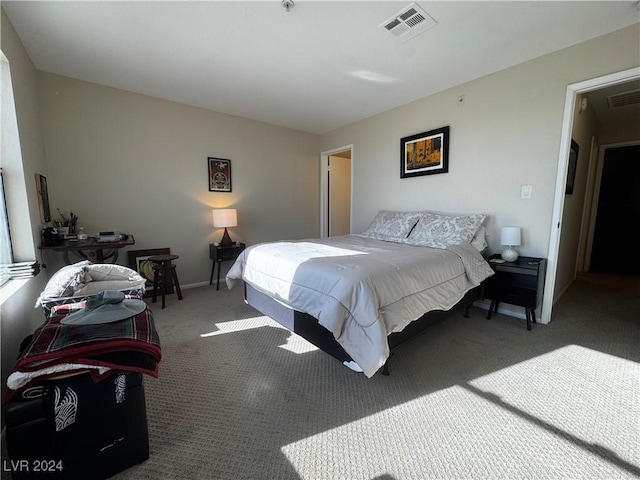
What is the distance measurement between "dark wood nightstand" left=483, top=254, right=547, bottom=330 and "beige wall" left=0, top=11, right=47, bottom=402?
3.62 m

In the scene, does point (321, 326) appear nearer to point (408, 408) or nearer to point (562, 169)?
point (408, 408)

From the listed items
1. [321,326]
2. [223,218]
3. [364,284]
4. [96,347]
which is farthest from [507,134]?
[96,347]

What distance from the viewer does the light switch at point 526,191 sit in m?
2.67

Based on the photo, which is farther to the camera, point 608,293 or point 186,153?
point 186,153

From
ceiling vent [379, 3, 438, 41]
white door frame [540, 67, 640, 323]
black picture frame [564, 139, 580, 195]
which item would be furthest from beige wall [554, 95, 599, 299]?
ceiling vent [379, 3, 438, 41]

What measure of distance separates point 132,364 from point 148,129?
3.34 m

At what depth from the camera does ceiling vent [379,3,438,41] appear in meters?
1.94

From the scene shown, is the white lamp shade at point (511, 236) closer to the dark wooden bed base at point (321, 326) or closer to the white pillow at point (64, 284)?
the dark wooden bed base at point (321, 326)

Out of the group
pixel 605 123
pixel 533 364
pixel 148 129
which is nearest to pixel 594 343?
pixel 533 364

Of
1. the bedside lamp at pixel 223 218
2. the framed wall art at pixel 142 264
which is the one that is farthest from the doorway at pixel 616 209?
the framed wall art at pixel 142 264

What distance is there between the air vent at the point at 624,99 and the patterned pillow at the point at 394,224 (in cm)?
260

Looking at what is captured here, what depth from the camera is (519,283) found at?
2.50 metres

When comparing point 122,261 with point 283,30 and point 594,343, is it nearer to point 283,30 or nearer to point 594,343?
point 283,30

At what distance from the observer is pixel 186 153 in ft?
12.3
